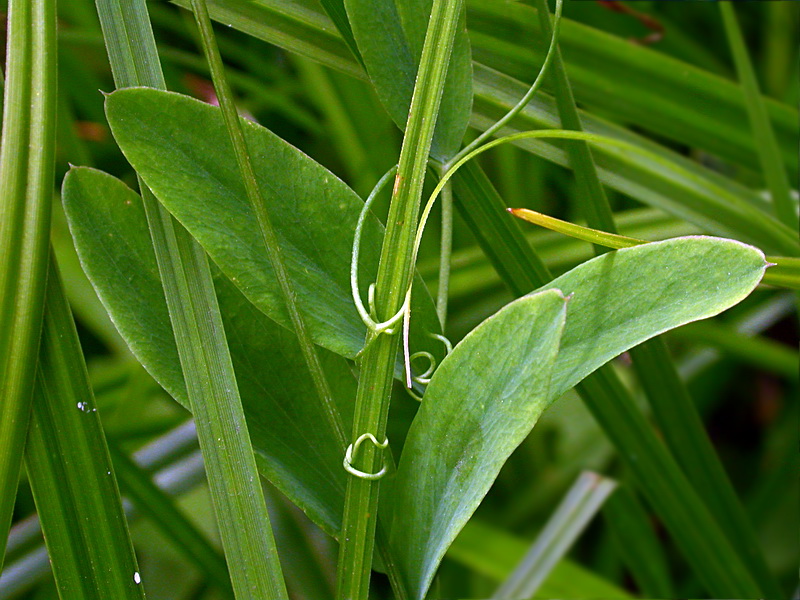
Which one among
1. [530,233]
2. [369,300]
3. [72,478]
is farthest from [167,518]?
[530,233]

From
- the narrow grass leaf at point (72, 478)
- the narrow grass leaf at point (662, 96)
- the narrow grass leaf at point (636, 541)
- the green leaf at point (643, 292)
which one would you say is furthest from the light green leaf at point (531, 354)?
the narrow grass leaf at point (636, 541)

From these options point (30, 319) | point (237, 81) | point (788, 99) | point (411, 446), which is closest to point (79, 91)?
point (237, 81)

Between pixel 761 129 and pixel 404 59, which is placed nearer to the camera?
pixel 404 59

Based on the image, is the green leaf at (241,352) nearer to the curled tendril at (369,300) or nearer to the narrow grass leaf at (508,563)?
the curled tendril at (369,300)

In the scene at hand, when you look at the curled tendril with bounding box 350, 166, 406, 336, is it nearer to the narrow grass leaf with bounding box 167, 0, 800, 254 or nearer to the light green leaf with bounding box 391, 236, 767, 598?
the light green leaf with bounding box 391, 236, 767, 598

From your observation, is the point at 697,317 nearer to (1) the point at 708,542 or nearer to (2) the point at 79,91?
(1) the point at 708,542

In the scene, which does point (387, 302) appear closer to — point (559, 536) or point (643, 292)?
point (643, 292)
